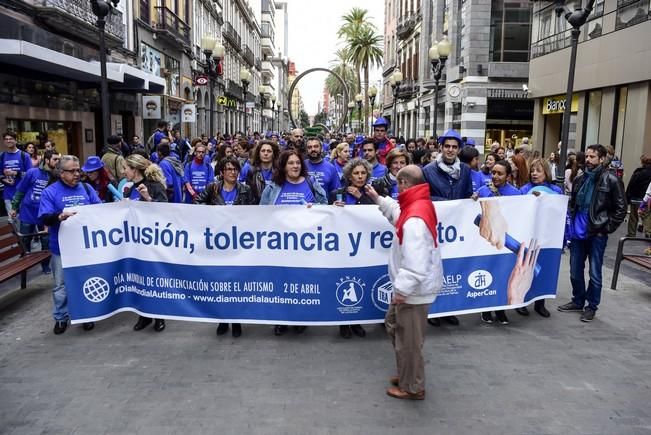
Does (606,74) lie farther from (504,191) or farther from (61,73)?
(61,73)

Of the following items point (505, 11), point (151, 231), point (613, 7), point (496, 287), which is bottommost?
point (496, 287)

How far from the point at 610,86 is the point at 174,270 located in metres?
15.9

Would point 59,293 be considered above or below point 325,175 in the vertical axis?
below

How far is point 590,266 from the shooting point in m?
6.38

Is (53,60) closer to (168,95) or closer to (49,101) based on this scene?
(49,101)

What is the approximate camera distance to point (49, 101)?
17.0 meters

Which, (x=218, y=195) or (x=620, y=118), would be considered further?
(x=620, y=118)

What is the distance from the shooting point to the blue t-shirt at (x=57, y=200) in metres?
5.64

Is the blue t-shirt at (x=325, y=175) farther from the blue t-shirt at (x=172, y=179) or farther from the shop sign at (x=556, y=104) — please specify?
the shop sign at (x=556, y=104)

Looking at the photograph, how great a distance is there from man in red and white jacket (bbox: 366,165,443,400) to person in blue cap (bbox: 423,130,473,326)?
5.88 ft

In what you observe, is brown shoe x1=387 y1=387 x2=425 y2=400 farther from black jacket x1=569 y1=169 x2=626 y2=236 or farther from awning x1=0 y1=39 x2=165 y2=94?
awning x1=0 y1=39 x2=165 y2=94

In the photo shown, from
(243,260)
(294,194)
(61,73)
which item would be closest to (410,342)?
(243,260)

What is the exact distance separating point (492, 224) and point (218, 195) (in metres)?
2.98

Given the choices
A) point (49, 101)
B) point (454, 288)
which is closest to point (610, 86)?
point (454, 288)
